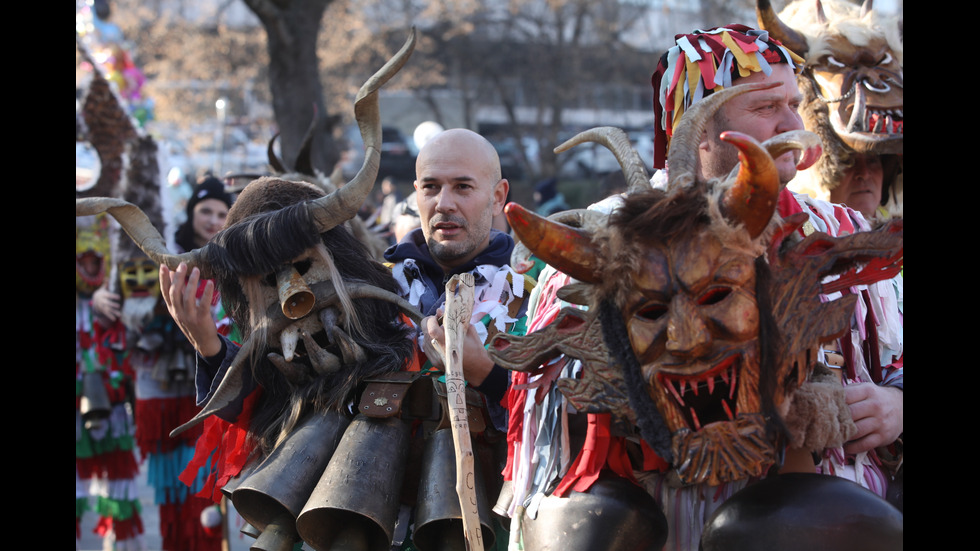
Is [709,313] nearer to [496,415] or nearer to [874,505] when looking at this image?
[874,505]

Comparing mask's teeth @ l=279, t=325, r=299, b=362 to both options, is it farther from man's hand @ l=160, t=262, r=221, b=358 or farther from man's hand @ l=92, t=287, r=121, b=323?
man's hand @ l=92, t=287, r=121, b=323

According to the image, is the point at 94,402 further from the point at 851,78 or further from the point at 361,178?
the point at 851,78

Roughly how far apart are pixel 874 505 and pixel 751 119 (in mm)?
1145

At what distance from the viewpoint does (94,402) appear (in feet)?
21.4

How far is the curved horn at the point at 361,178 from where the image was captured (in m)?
3.28

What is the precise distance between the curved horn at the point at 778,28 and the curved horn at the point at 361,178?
1436 millimetres

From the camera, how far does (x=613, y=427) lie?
2.36 metres

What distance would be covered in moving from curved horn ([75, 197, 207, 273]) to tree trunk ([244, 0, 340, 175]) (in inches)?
215

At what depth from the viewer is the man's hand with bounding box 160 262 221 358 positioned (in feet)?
10.3

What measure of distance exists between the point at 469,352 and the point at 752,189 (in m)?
1.11

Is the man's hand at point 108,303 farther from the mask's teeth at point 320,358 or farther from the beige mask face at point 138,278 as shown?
the mask's teeth at point 320,358

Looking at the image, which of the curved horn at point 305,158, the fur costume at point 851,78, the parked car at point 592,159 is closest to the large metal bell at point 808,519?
the fur costume at point 851,78

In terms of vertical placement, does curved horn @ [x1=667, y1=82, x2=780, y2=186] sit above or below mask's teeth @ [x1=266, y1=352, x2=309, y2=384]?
above

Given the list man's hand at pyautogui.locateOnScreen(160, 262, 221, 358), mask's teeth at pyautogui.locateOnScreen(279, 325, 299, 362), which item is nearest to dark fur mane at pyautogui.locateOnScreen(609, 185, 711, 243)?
mask's teeth at pyautogui.locateOnScreen(279, 325, 299, 362)
